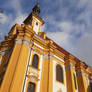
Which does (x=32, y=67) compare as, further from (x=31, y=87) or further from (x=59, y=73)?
(x=59, y=73)

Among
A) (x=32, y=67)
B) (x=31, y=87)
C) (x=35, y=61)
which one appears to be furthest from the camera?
(x=35, y=61)

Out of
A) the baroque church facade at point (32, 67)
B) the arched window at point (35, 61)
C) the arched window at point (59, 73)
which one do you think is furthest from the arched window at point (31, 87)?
the arched window at point (59, 73)

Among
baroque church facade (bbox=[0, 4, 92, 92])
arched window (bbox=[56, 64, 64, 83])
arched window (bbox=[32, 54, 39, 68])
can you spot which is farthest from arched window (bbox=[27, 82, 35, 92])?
arched window (bbox=[56, 64, 64, 83])

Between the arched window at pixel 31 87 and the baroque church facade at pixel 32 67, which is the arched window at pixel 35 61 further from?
the arched window at pixel 31 87

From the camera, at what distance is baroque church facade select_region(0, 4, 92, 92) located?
30.0 feet

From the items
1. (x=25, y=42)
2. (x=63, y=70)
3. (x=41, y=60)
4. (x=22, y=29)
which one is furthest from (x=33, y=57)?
(x=63, y=70)

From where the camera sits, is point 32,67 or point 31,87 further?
point 32,67

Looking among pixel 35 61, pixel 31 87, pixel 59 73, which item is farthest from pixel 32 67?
pixel 59 73

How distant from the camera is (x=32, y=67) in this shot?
1100cm

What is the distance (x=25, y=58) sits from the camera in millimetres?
10586

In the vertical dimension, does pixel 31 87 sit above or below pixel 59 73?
below

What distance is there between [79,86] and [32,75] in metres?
9.10

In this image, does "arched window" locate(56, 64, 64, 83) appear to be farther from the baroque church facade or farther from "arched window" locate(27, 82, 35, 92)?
"arched window" locate(27, 82, 35, 92)

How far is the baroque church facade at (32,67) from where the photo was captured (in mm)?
9144
